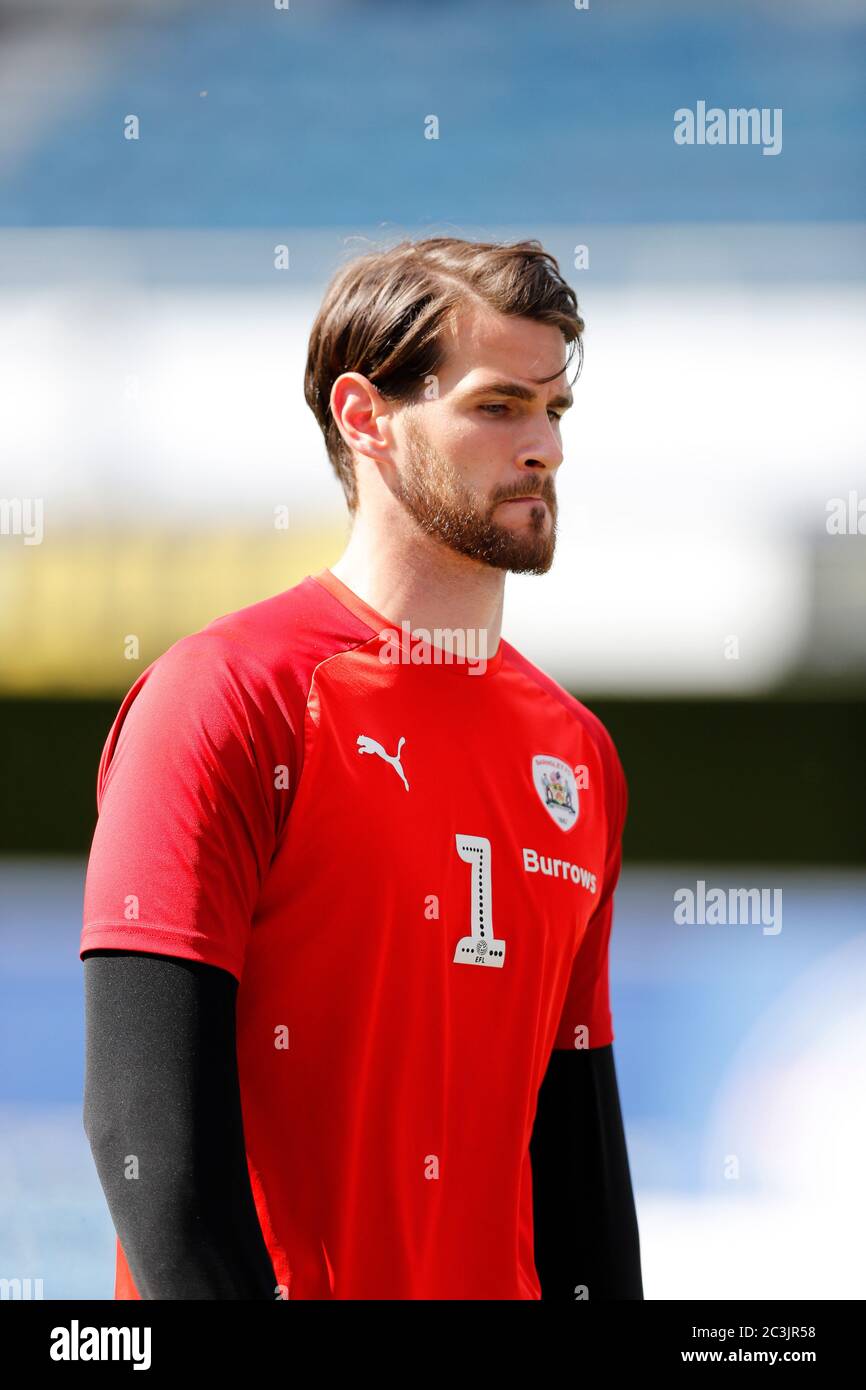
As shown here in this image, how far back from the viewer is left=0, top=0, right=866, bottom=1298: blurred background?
5852 mm

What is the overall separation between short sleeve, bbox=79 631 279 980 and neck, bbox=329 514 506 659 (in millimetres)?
276

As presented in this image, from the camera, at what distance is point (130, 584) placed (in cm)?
593

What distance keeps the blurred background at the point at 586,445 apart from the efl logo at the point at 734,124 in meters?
0.08

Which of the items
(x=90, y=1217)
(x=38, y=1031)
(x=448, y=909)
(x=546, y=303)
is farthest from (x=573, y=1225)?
(x=38, y=1031)

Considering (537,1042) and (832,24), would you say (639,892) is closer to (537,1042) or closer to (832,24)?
(832,24)

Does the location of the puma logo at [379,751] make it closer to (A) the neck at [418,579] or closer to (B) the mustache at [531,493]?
(A) the neck at [418,579]

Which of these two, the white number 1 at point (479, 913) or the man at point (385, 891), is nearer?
the man at point (385, 891)

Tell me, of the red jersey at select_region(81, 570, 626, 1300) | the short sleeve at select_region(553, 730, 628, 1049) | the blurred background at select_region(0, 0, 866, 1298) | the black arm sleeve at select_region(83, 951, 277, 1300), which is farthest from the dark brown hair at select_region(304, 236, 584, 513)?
the blurred background at select_region(0, 0, 866, 1298)

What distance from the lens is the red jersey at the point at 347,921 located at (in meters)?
1.51

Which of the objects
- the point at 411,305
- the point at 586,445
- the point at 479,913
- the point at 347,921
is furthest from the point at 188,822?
the point at 586,445

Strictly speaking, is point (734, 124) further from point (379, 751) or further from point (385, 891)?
point (385, 891)

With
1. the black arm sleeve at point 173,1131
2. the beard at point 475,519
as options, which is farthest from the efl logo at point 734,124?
the black arm sleeve at point 173,1131

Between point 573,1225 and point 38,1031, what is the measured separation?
160 inches

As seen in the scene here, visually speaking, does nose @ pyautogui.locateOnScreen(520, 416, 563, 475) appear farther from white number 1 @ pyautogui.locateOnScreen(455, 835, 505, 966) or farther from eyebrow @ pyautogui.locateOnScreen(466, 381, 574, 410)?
white number 1 @ pyautogui.locateOnScreen(455, 835, 505, 966)
